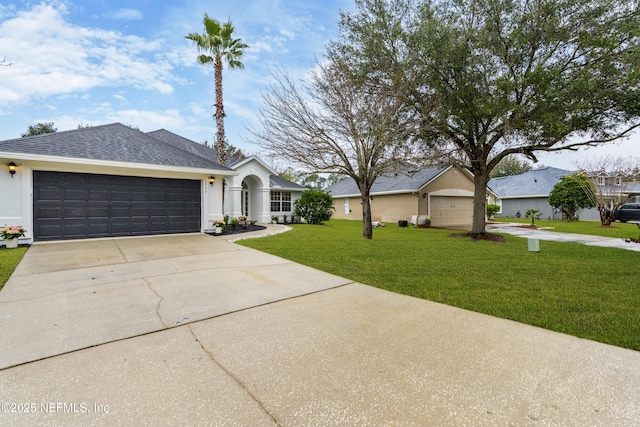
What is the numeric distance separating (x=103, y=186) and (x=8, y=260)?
4107 mm

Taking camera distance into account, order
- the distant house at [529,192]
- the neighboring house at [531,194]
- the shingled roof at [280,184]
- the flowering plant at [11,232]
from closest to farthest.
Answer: the flowering plant at [11,232] < the shingled roof at [280,184] < the neighboring house at [531,194] < the distant house at [529,192]

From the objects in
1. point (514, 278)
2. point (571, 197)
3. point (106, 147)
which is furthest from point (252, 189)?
point (571, 197)

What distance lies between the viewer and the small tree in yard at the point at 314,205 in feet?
59.1

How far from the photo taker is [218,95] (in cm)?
1533

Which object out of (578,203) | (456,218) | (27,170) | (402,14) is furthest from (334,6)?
(578,203)

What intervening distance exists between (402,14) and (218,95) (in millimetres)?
9620

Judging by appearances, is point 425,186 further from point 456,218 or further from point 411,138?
point 411,138

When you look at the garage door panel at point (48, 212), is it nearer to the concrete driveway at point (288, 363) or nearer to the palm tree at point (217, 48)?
the concrete driveway at point (288, 363)

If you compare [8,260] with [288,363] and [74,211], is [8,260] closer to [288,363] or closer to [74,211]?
[74,211]

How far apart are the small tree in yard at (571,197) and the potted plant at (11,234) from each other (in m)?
29.3

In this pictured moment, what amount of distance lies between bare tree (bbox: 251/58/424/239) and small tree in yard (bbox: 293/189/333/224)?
7.08 m

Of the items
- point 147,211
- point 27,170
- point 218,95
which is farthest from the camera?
point 218,95

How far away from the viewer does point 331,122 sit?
10.3 metres

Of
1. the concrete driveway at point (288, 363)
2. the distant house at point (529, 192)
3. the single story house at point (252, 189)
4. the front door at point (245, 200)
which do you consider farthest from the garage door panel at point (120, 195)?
the distant house at point (529, 192)
